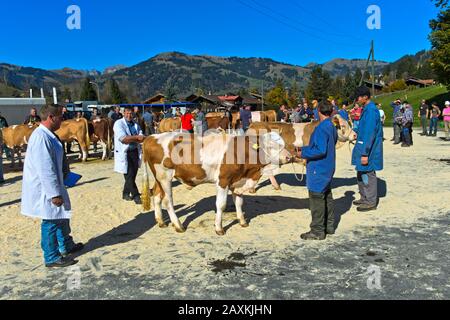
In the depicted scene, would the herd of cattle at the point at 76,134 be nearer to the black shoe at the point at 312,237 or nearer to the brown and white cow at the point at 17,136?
the brown and white cow at the point at 17,136

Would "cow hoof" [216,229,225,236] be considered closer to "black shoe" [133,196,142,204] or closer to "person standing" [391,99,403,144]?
"black shoe" [133,196,142,204]

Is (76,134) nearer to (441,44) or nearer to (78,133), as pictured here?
(78,133)

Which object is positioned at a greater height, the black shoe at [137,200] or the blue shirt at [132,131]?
the blue shirt at [132,131]

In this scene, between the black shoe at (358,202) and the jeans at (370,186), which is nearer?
the jeans at (370,186)

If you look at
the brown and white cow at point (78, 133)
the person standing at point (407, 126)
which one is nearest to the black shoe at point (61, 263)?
the brown and white cow at point (78, 133)

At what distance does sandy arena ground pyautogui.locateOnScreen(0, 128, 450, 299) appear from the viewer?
4051mm

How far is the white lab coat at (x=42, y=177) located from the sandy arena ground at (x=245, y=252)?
77 centimetres

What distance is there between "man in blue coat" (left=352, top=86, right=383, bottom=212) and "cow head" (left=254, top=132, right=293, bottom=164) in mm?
1252

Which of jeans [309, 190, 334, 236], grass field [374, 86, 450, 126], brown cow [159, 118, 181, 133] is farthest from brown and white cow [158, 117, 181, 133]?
grass field [374, 86, 450, 126]

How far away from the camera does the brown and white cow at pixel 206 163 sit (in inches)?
234

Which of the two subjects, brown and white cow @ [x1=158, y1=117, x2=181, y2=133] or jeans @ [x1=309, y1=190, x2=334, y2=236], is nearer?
jeans @ [x1=309, y1=190, x2=334, y2=236]

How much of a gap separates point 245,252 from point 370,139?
3.09 meters

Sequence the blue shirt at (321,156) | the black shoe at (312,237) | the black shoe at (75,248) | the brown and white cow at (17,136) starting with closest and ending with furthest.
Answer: the black shoe at (75,248) → the blue shirt at (321,156) → the black shoe at (312,237) → the brown and white cow at (17,136)
